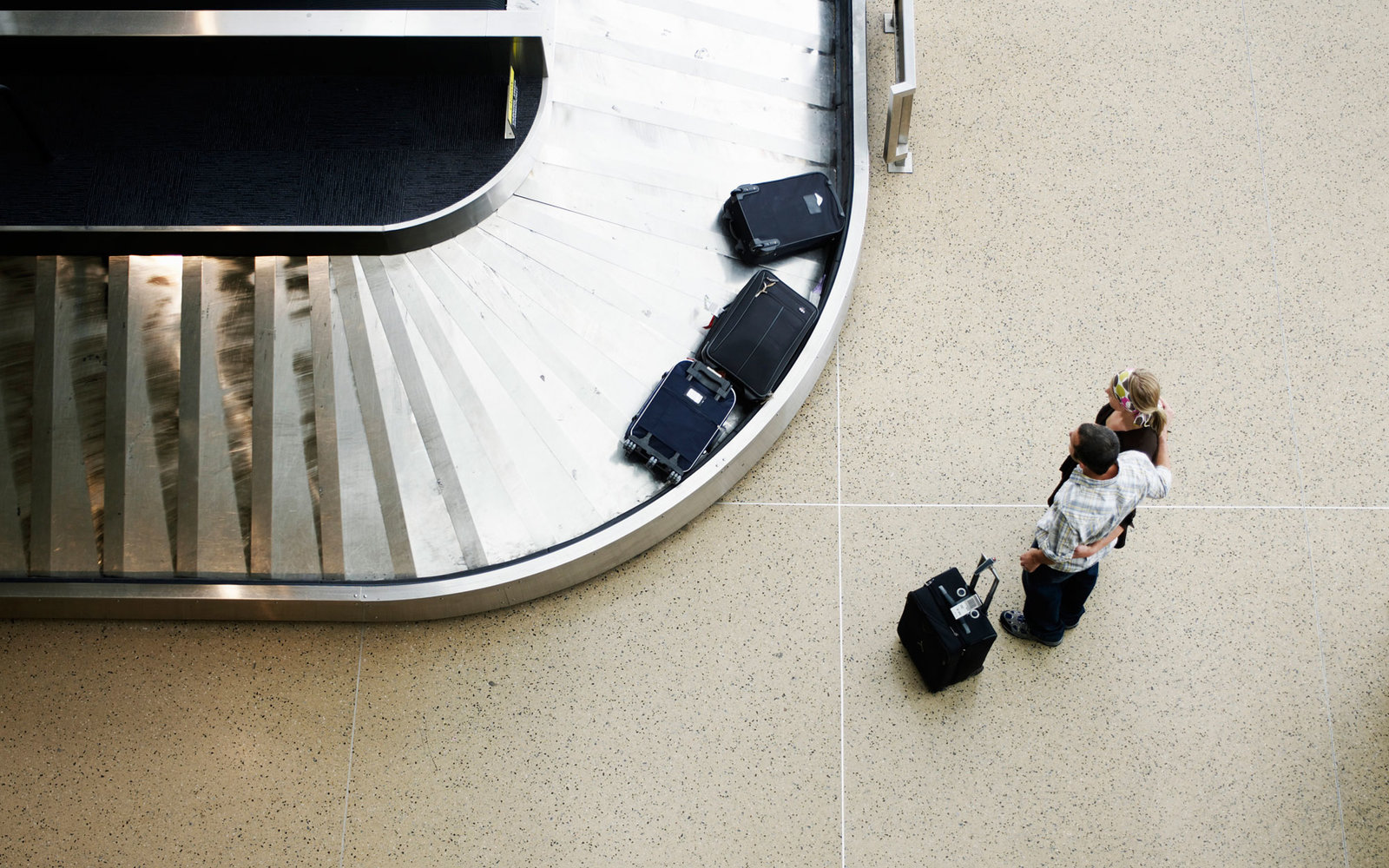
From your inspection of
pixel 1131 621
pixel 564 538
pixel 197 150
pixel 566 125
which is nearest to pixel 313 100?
pixel 197 150

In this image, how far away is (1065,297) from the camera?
4.29m

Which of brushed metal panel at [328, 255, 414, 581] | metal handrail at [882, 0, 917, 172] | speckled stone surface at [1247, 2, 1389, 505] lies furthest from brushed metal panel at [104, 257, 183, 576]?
speckled stone surface at [1247, 2, 1389, 505]

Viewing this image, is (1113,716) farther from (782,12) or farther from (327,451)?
(782,12)

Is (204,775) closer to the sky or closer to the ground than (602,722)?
closer to the ground

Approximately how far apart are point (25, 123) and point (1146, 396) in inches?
162

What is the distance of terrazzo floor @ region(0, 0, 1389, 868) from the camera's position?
3.55 m

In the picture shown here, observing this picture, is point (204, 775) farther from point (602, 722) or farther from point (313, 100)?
point (313, 100)

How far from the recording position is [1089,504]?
309 centimetres

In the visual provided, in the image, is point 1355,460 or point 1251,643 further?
point 1355,460

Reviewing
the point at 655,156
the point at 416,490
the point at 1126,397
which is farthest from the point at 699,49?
the point at 1126,397

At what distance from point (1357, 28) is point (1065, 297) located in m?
2.15

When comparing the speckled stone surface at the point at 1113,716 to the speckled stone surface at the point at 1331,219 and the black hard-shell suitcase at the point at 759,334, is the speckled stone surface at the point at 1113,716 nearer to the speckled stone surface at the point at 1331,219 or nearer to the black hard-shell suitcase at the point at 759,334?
the speckled stone surface at the point at 1331,219

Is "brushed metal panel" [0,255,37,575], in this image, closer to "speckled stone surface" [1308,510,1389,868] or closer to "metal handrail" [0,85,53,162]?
"metal handrail" [0,85,53,162]

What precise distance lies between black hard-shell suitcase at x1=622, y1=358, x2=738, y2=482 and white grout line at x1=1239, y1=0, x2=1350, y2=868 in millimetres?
2312
